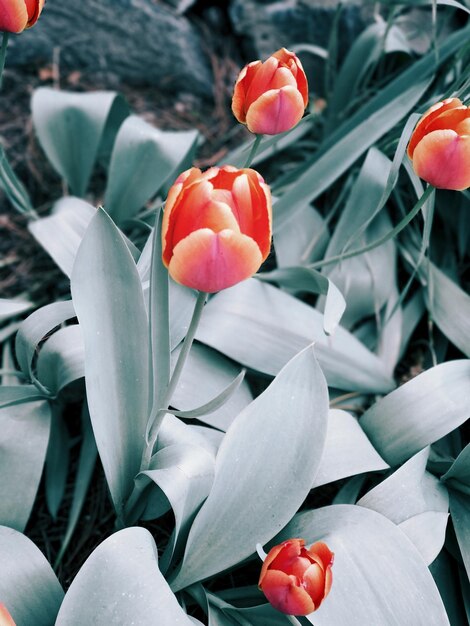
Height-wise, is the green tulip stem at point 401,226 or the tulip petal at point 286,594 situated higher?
the green tulip stem at point 401,226

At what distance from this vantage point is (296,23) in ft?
5.88

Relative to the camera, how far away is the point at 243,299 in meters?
1.16

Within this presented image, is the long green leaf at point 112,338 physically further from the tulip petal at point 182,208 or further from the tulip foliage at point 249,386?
the tulip petal at point 182,208

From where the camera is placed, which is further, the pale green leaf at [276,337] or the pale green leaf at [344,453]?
the pale green leaf at [276,337]

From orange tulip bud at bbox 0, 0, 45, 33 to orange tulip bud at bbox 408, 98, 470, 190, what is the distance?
0.53 m

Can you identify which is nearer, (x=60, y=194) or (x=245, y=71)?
(x=245, y=71)

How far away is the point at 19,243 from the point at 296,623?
1.11 metres

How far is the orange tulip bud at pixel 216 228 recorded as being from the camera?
609 millimetres

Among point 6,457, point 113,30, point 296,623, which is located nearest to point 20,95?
point 113,30

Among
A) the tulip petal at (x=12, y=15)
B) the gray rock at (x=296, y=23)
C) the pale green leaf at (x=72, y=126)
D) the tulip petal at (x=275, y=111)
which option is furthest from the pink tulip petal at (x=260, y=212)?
the gray rock at (x=296, y=23)

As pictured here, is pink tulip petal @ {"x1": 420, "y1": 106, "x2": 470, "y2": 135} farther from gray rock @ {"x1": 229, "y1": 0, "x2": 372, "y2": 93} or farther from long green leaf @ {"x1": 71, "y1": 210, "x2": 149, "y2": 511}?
gray rock @ {"x1": 229, "y1": 0, "x2": 372, "y2": 93}

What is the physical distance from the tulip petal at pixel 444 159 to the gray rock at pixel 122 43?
1.21m

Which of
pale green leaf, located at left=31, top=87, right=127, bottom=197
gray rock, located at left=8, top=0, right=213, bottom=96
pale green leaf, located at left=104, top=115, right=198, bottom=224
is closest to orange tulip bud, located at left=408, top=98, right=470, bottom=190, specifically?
pale green leaf, located at left=104, top=115, right=198, bottom=224

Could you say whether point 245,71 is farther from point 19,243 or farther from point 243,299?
point 19,243
